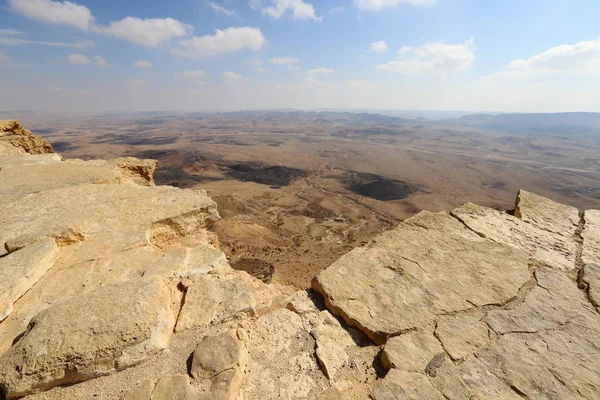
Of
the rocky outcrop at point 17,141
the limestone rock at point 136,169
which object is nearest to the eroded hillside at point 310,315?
the limestone rock at point 136,169

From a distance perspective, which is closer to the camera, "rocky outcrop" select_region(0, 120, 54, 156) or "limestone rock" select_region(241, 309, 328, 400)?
"limestone rock" select_region(241, 309, 328, 400)

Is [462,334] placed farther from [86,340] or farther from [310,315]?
[86,340]

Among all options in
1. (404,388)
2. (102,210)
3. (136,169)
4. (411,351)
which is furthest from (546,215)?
(136,169)

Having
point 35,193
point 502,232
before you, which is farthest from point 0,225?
point 502,232

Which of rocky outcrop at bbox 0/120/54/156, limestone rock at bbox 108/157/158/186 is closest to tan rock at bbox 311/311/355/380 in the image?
limestone rock at bbox 108/157/158/186

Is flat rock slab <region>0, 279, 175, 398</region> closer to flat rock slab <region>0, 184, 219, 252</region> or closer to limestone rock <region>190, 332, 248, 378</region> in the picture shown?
limestone rock <region>190, 332, 248, 378</region>

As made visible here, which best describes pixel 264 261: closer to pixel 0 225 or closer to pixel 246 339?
pixel 0 225

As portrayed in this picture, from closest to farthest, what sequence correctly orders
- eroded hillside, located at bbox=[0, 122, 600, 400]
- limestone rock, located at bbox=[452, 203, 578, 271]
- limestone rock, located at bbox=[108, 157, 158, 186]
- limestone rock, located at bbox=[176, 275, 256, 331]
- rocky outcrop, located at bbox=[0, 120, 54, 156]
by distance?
eroded hillside, located at bbox=[0, 122, 600, 400] → limestone rock, located at bbox=[176, 275, 256, 331] → limestone rock, located at bbox=[452, 203, 578, 271] → limestone rock, located at bbox=[108, 157, 158, 186] → rocky outcrop, located at bbox=[0, 120, 54, 156]

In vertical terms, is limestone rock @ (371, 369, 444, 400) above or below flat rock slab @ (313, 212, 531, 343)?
below
